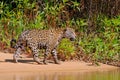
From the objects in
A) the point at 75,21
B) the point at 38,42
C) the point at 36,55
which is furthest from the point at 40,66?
the point at 75,21

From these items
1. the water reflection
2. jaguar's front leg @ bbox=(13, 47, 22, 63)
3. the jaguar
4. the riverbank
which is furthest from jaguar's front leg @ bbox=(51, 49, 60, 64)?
the water reflection

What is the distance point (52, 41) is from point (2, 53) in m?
1.61

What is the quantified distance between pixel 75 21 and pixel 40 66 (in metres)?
4.64

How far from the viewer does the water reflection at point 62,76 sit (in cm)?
1077

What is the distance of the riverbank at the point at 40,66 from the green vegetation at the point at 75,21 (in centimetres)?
51

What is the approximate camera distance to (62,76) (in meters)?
11.4

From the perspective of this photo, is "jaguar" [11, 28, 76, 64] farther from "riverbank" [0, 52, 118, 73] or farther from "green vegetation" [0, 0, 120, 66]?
"green vegetation" [0, 0, 120, 66]

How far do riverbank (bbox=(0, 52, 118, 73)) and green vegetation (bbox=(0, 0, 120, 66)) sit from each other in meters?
0.51

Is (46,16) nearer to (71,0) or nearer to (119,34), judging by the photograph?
(71,0)

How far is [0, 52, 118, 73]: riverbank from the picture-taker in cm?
1195

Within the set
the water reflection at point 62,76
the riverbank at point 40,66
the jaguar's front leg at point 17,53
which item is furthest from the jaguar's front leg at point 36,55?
the water reflection at point 62,76

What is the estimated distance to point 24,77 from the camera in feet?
35.4

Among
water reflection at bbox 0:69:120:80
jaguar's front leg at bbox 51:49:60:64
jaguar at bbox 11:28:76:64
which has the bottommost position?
water reflection at bbox 0:69:120:80

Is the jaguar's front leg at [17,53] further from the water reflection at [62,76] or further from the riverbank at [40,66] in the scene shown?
the water reflection at [62,76]
